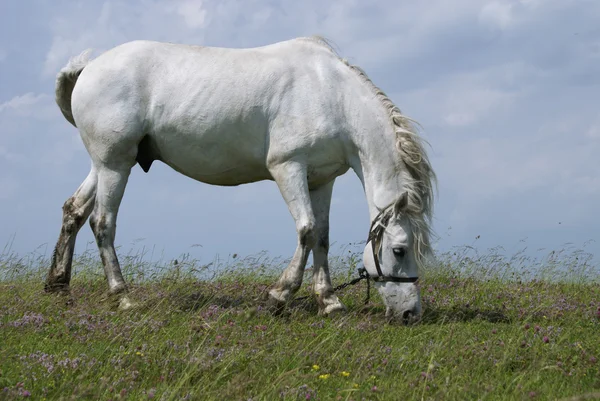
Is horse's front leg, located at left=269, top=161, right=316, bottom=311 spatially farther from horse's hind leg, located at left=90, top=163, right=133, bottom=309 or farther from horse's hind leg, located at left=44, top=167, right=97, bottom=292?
horse's hind leg, located at left=44, top=167, right=97, bottom=292

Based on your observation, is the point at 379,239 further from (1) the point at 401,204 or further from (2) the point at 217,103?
(2) the point at 217,103

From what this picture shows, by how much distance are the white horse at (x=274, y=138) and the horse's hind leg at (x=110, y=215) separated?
0.01 meters

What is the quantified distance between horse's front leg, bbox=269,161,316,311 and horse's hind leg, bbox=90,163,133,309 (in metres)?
1.98

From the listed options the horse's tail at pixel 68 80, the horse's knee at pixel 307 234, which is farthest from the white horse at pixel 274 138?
the horse's tail at pixel 68 80

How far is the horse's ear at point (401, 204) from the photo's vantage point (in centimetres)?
747

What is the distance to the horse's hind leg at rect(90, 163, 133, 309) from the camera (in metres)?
8.35

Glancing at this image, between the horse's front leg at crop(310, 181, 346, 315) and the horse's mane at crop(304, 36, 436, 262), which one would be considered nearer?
the horse's mane at crop(304, 36, 436, 262)

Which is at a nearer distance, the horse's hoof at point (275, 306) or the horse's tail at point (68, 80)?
the horse's hoof at point (275, 306)

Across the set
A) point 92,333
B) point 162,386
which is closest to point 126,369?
point 162,386

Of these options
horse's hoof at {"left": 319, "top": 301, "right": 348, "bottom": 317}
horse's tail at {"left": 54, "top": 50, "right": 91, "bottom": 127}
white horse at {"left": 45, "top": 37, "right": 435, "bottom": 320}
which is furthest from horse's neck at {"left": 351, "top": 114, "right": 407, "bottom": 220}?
horse's tail at {"left": 54, "top": 50, "right": 91, "bottom": 127}

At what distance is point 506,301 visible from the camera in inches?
369

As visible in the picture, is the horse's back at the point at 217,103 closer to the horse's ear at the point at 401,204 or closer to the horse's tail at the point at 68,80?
the horse's tail at the point at 68,80

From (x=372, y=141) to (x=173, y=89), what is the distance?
249 cm

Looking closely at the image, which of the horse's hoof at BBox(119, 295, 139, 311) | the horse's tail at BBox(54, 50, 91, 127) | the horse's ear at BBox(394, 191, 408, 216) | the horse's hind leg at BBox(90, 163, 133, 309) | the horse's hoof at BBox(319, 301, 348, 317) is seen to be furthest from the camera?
the horse's tail at BBox(54, 50, 91, 127)
